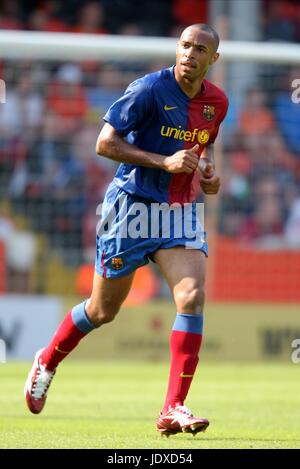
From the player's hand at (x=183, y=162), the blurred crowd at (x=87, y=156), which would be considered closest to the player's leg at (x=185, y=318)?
the player's hand at (x=183, y=162)

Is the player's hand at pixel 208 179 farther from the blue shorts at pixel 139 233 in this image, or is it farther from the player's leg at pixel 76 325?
the player's leg at pixel 76 325

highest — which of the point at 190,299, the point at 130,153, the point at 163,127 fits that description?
the point at 163,127

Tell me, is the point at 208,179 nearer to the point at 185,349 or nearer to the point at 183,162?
the point at 183,162

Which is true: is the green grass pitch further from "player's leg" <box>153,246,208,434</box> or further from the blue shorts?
the blue shorts

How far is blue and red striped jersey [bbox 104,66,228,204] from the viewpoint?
6.86 m

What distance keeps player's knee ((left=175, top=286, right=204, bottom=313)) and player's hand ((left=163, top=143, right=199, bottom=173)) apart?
0.68 meters

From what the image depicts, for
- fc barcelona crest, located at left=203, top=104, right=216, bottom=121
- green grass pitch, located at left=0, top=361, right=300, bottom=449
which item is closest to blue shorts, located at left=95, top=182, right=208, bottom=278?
fc barcelona crest, located at left=203, top=104, right=216, bottom=121

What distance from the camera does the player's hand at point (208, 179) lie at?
696cm

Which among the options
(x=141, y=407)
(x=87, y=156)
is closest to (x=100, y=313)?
(x=141, y=407)

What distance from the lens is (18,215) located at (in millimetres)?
14203

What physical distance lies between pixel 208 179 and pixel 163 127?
1.34 ft

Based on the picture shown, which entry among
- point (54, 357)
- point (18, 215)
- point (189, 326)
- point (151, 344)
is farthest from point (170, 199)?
point (18, 215)

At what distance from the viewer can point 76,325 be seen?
7336 mm

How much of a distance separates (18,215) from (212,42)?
7.69 metres
